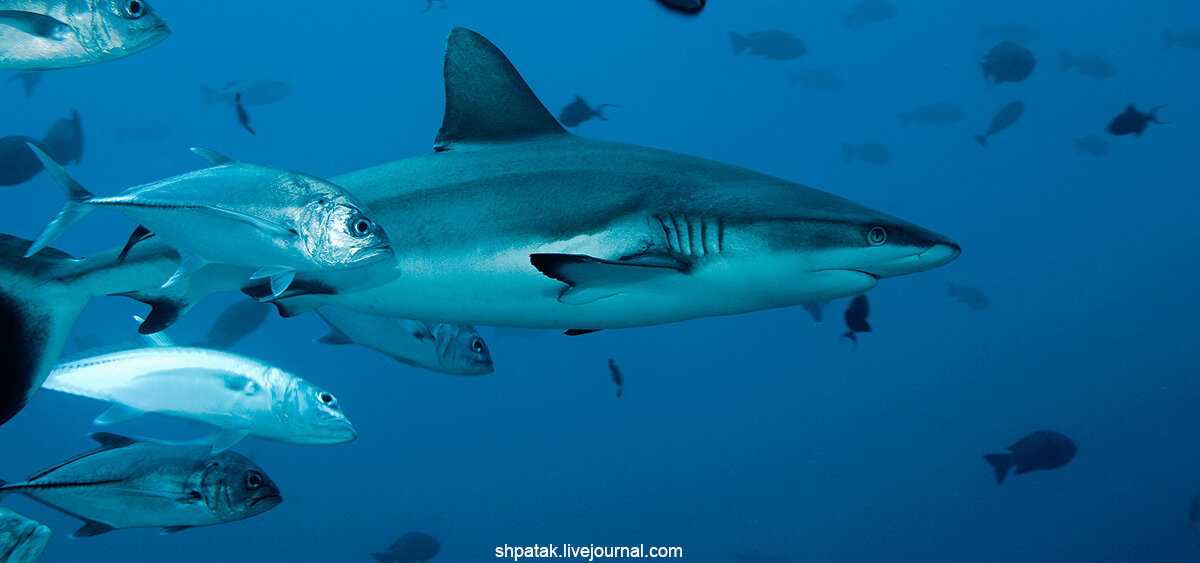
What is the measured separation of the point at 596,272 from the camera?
181cm

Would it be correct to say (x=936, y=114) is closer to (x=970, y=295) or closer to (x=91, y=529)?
(x=970, y=295)

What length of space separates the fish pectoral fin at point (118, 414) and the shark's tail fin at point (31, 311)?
631mm

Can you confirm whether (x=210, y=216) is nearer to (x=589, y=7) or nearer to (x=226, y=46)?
(x=589, y=7)

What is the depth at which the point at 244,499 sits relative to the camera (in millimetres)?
2594

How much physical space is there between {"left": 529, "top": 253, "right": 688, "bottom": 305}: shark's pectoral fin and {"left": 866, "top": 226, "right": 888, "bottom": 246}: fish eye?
0.56 metres

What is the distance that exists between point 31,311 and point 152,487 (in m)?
0.83

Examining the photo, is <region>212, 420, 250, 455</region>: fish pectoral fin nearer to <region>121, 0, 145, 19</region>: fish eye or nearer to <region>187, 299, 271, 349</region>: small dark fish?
<region>121, 0, 145, 19</region>: fish eye

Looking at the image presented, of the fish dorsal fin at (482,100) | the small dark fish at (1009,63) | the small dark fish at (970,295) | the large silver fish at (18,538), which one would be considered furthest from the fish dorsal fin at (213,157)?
the small dark fish at (970,295)

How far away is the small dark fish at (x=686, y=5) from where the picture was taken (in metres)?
2.46

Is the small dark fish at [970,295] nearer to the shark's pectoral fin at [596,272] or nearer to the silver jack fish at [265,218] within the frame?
the shark's pectoral fin at [596,272]

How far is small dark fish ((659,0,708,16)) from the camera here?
2.46 meters

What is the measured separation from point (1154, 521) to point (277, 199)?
91.8ft

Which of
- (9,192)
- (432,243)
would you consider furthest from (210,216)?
(9,192)

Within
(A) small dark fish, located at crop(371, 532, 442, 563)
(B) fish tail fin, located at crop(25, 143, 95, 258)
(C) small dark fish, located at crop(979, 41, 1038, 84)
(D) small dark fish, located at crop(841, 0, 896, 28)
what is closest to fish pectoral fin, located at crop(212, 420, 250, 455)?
(B) fish tail fin, located at crop(25, 143, 95, 258)
